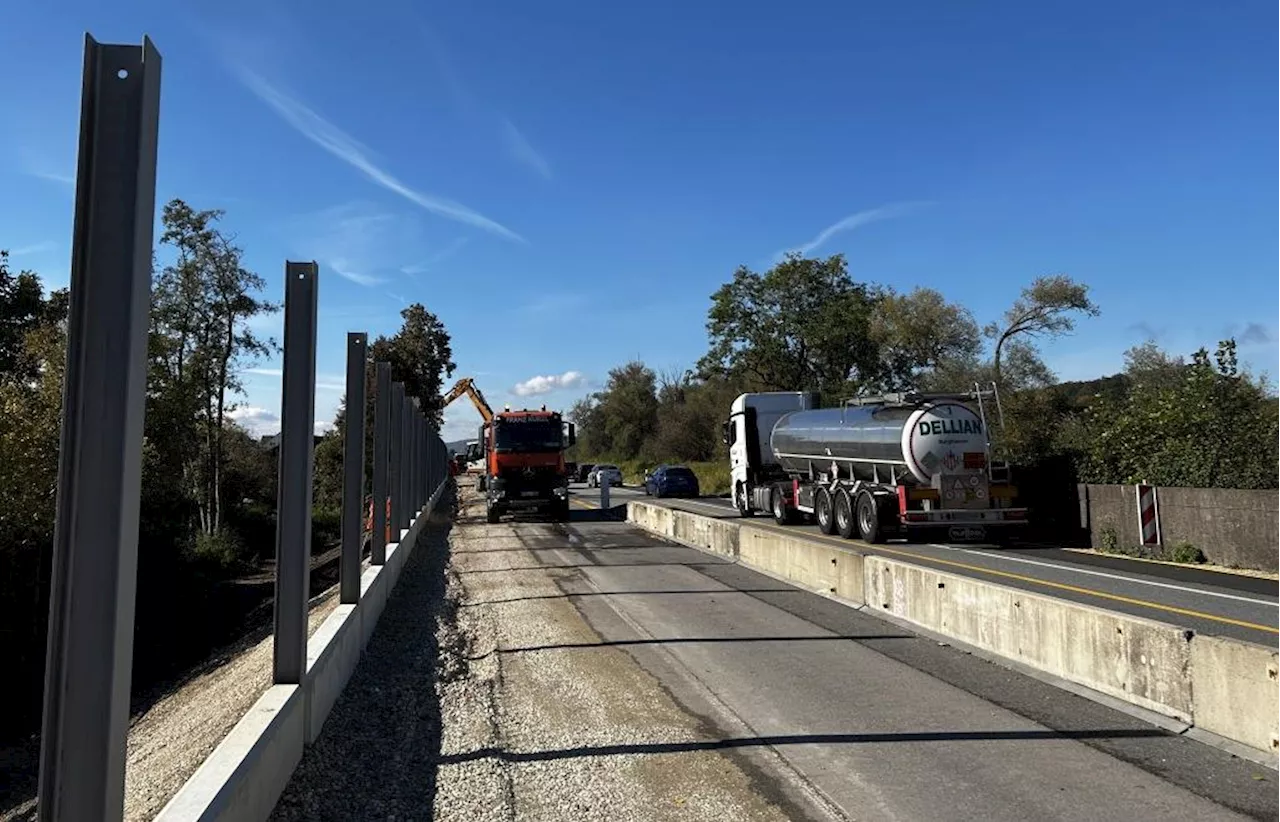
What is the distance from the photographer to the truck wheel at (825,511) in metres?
21.4

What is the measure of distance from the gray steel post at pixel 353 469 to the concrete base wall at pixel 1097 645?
587 cm

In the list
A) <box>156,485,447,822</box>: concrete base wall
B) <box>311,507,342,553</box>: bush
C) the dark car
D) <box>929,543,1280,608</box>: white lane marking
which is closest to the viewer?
<box>156,485,447,822</box>: concrete base wall

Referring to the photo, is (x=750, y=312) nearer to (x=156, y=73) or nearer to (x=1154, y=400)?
(x=1154, y=400)

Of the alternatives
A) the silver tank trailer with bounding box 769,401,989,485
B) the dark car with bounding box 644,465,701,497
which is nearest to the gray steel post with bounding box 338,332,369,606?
the silver tank trailer with bounding box 769,401,989,485

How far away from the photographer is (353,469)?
7363 millimetres

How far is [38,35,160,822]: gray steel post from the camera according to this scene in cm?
283

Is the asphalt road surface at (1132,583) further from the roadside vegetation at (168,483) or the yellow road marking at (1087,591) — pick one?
the roadside vegetation at (168,483)

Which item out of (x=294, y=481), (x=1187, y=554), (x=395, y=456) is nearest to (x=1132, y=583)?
(x=1187, y=554)

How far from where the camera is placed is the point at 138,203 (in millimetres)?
2930

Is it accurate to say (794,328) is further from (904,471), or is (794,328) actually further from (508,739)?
(508,739)

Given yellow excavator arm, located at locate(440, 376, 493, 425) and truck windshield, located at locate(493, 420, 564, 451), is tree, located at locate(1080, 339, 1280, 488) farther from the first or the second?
yellow excavator arm, located at locate(440, 376, 493, 425)

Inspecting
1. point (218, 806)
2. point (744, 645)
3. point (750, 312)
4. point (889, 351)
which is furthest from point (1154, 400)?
point (750, 312)

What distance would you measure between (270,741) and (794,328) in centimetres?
5074

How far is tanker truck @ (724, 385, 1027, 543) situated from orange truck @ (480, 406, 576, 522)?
23.4 ft
